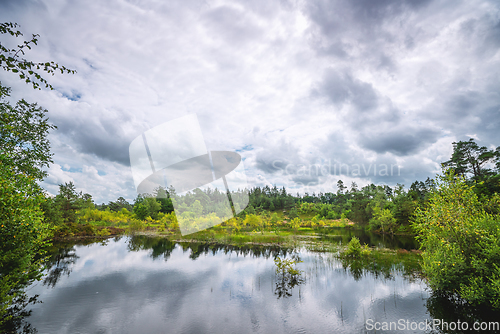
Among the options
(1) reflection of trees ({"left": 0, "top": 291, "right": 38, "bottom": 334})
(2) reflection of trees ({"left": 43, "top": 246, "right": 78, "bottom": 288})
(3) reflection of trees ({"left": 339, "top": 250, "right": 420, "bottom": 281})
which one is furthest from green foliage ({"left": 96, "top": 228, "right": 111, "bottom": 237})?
(3) reflection of trees ({"left": 339, "top": 250, "right": 420, "bottom": 281})

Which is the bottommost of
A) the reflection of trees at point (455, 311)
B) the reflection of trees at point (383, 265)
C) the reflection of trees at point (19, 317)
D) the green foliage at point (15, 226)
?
the reflection of trees at point (19, 317)

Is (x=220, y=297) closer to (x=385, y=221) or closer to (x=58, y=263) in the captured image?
(x=58, y=263)

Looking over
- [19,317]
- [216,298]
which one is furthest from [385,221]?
[19,317]

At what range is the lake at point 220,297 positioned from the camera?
12094 millimetres

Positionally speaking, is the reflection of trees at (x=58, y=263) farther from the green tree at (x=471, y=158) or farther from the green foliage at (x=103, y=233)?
the green tree at (x=471, y=158)

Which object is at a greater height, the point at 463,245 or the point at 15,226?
the point at 15,226

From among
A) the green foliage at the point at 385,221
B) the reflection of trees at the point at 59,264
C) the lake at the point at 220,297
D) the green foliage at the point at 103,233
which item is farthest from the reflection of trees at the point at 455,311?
the green foliage at the point at 103,233

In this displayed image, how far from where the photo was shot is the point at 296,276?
20.5 metres

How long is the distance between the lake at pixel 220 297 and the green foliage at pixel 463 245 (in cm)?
286

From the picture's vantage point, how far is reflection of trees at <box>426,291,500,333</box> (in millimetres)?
11961

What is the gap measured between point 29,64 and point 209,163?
23669mm

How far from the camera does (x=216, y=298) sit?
1571cm

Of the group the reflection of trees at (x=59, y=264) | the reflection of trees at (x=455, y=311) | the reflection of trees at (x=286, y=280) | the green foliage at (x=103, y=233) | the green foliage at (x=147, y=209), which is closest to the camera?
the reflection of trees at (x=455, y=311)

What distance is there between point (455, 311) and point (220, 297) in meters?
15.8
